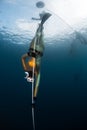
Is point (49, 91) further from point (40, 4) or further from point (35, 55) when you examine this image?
point (35, 55)

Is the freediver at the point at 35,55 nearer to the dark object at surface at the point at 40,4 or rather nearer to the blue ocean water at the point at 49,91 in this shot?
the dark object at surface at the point at 40,4

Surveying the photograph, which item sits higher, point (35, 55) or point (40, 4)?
point (40, 4)

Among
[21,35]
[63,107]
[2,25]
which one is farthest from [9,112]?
[2,25]

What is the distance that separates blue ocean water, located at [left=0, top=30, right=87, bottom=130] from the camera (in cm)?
2792

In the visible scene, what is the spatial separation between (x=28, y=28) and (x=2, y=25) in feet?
6.29

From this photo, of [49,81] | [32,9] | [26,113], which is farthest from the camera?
[49,81]

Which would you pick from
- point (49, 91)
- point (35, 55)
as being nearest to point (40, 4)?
point (35, 55)

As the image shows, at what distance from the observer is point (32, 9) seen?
14.4 m

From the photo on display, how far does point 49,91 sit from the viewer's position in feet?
140

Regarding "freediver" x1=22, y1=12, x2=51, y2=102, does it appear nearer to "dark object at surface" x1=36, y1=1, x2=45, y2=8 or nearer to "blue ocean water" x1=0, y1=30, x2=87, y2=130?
"dark object at surface" x1=36, y1=1, x2=45, y2=8

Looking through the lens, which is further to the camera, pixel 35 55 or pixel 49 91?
pixel 49 91

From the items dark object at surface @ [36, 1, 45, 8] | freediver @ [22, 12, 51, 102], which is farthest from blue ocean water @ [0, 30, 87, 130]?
freediver @ [22, 12, 51, 102]

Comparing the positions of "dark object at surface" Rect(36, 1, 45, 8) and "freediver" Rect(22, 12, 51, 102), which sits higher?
"dark object at surface" Rect(36, 1, 45, 8)

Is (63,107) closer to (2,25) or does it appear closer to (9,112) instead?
(9,112)
